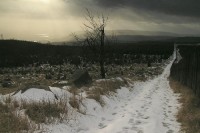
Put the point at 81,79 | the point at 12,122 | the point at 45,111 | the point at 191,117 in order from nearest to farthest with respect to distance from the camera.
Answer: the point at 12,122
the point at 45,111
the point at 191,117
the point at 81,79

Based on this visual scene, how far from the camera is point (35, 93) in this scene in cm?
1148

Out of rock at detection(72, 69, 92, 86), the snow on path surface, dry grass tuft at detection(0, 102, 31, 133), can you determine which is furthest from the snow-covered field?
rock at detection(72, 69, 92, 86)

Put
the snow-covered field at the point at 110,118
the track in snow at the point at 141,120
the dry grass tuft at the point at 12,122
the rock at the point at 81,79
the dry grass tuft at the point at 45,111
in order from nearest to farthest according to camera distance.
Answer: the dry grass tuft at the point at 12,122, the dry grass tuft at the point at 45,111, the snow-covered field at the point at 110,118, the track in snow at the point at 141,120, the rock at the point at 81,79

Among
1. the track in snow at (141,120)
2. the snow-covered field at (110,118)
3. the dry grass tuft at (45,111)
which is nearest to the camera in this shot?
the dry grass tuft at (45,111)

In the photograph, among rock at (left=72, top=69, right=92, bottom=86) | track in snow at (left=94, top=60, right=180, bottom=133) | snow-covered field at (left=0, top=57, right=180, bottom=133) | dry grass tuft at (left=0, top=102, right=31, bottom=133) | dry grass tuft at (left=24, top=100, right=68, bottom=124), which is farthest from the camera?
rock at (left=72, top=69, right=92, bottom=86)

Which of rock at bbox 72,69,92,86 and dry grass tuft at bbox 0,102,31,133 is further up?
→ dry grass tuft at bbox 0,102,31,133

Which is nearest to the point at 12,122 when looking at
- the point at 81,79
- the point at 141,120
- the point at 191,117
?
the point at 141,120

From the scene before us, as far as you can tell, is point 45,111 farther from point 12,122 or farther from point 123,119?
point 123,119

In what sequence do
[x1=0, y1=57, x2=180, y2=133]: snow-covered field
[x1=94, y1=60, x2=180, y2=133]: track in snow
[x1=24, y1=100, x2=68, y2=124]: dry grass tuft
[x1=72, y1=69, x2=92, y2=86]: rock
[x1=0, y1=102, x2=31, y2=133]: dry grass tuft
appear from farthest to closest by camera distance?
1. [x1=72, y1=69, x2=92, y2=86]: rock
2. [x1=94, y1=60, x2=180, y2=133]: track in snow
3. [x1=0, y1=57, x2=180, y2=133]: snow-covered field
4. [x1=24, y1=100, x2=68, y2=124]: dry grass tuft
5. [x1=0, y1=102, x2=31, y2=133]: dry grass tuft

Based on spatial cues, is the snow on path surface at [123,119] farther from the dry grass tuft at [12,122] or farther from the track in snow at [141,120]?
the dry grass tuft at [12,122]

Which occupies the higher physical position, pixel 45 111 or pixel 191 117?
pixel 45 111

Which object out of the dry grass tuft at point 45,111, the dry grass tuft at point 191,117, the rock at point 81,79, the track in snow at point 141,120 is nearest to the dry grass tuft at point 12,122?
the dry grass tuft at point 45,111

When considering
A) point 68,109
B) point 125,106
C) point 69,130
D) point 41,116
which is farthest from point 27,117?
point 125,106

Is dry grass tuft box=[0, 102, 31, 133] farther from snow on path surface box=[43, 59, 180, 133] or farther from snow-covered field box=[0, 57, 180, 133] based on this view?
snow on path surface box=[43, 59, 180, 133]
